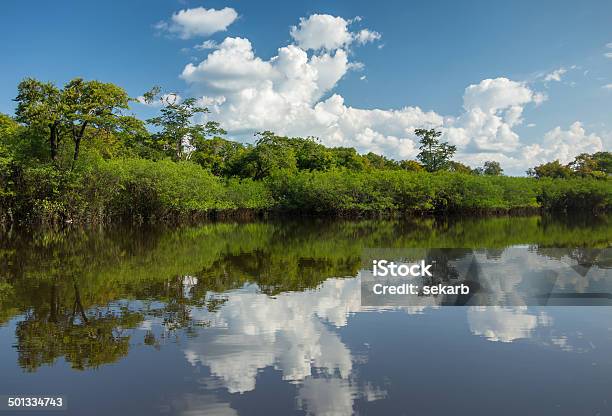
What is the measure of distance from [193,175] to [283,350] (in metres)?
34.2

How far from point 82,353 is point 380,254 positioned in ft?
41.2

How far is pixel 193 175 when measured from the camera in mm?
39312

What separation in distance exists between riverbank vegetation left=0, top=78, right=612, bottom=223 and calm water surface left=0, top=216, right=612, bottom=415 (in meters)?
21.7

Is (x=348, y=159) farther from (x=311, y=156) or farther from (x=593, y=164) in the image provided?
(x=593, y=164)

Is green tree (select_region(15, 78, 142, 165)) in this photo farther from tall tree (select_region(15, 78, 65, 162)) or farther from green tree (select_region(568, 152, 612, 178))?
green tree (select_region(568, 152, 612, 178))

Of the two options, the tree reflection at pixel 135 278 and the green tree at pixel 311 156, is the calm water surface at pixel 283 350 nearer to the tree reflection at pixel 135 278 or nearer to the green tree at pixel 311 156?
the tree reflection at pixel 135 278

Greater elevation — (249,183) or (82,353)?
(249,183)

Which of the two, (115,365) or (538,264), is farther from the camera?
(538,264)

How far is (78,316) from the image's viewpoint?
327 inches

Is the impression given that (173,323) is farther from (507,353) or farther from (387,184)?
(387,184)

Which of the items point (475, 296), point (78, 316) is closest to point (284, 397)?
point (78, 316)

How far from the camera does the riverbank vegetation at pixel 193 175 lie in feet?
100

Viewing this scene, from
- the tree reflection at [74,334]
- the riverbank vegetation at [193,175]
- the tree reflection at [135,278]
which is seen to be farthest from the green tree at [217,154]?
the tree reflection at [74,334]

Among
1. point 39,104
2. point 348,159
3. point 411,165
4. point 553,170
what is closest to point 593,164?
point 553,170
